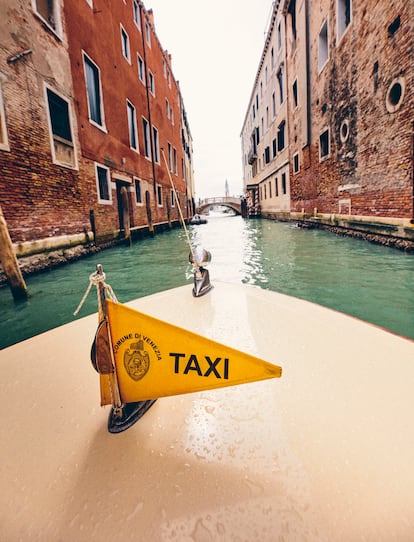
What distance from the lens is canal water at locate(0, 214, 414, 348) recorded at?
3.12 m

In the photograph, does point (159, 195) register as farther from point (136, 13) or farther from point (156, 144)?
point (136, 13)

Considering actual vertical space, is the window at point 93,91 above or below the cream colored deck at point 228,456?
above

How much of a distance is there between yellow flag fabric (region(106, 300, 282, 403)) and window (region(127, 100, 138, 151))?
11.6m

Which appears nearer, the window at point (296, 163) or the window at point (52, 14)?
the window at point (52, 14)

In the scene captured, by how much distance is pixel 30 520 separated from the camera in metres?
0.67

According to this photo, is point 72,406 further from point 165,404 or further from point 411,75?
point 411,75

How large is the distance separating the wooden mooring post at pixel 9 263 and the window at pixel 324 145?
1016cm

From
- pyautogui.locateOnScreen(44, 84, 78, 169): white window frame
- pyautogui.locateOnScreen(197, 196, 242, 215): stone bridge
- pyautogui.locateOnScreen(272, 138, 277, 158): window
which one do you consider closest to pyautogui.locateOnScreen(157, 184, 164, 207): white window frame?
pyautogui.locateOnScreen(44, 84, 78, 169): white window frame

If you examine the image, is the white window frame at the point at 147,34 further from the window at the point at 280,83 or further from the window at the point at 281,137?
the window at the point at 281,137

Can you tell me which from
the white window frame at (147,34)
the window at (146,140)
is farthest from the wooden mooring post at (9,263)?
the white window frame at (147,34)

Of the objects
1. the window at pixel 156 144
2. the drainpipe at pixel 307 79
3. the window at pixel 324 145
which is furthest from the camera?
the window at pixel 156 144

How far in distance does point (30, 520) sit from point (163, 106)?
18.2 meters

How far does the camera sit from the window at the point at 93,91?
8039mm

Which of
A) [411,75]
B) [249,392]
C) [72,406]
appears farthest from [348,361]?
[411,75]
